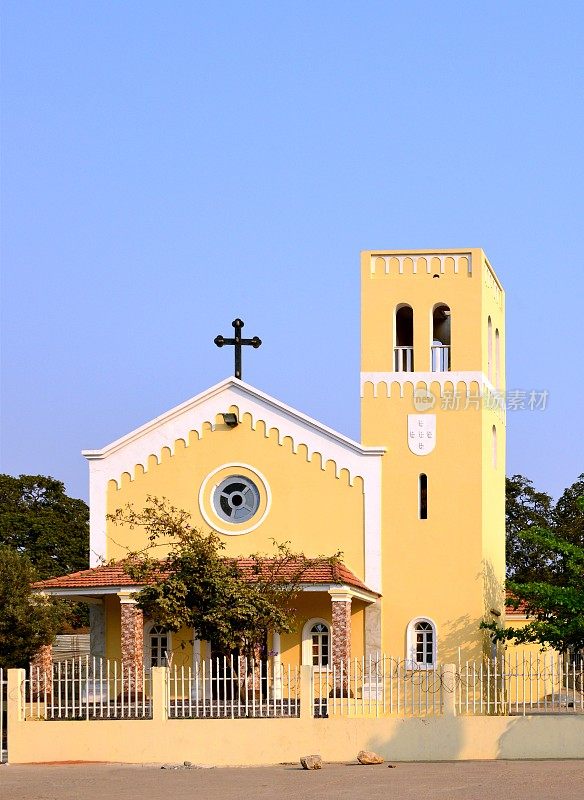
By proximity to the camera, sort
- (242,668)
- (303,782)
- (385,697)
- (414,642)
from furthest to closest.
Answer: (414,642), (242,668), (385,697), (303,782)

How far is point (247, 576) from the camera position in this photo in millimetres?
35469

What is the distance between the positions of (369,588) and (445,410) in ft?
15.6

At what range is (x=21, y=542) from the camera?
68938 mm

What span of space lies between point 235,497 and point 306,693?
1051 cm

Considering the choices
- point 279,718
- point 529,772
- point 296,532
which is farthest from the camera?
point 296,532

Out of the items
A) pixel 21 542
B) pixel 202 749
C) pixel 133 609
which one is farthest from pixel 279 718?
pixel 21 542

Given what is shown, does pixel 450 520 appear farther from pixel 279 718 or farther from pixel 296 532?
pixel 279 718

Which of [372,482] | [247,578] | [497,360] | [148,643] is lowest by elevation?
[148,643]

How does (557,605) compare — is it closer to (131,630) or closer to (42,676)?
(131,630)

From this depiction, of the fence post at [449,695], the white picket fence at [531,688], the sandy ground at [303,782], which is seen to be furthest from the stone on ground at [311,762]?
the white picket fence at [531,688]

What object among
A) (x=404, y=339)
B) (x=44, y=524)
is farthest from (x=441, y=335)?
(x=44, y=524)

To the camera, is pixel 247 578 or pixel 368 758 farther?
pixel 247 578

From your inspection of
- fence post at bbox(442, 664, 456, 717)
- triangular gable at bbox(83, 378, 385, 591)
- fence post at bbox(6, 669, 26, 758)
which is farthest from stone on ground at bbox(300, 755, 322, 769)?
triangular gable at bbox(83, 378, 385, 591)

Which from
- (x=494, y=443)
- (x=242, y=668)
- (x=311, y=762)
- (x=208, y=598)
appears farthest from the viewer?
(x=494, y=443)
